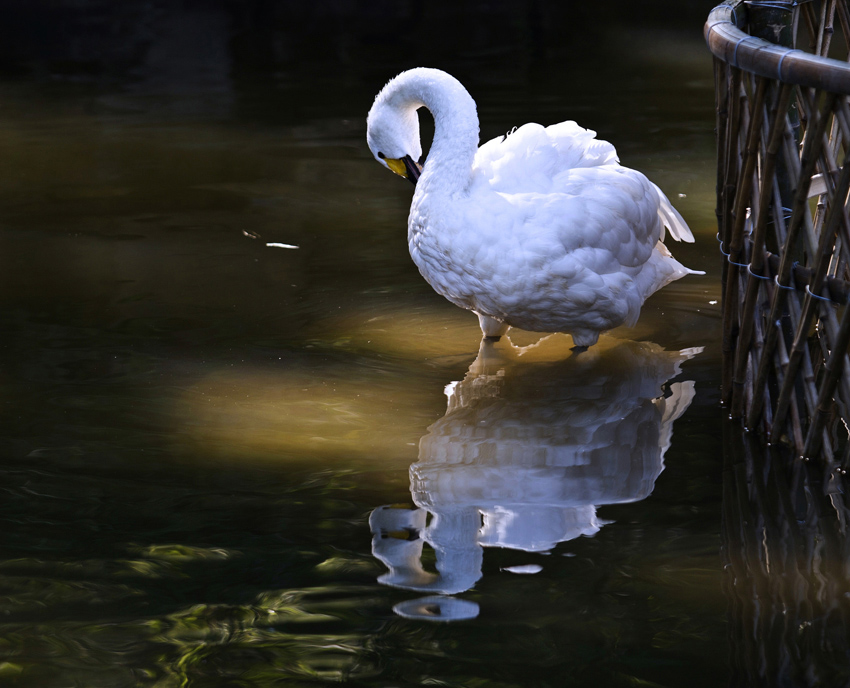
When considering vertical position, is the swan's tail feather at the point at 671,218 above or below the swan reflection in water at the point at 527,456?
above

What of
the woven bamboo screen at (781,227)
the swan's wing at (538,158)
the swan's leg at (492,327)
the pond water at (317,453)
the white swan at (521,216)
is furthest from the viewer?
the swan's leg at (492,327)

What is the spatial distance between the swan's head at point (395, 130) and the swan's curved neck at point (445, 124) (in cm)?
3

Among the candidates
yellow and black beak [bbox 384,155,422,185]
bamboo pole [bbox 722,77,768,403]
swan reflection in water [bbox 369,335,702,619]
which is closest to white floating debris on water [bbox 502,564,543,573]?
swan reflection in water [bbox 369,335,702,619]

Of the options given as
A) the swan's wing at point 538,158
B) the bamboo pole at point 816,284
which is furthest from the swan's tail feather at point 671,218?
the bamboo pole at point 816,284

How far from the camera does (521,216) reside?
12.1 ft

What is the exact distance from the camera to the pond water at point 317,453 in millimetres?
2473

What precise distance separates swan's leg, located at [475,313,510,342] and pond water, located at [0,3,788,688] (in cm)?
10

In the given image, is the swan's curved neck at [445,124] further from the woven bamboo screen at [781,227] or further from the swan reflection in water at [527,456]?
the woven bamboo screen at [781,227]

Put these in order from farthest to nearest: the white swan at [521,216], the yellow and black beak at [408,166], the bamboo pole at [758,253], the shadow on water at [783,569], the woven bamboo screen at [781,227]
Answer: the yellow and black beak at [408,166]
the white swan at [521,216]
the bamboo pole at [758,253]
the woven bamboo screen at [781,227]
the shadow on water at [783,569]

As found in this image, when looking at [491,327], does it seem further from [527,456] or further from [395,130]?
[527,456]

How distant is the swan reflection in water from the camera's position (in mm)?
2863

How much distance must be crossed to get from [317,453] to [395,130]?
1294 mm

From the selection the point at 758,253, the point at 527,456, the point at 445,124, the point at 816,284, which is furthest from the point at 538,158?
the point at 816,284

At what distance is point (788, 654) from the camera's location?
7.80 feet
